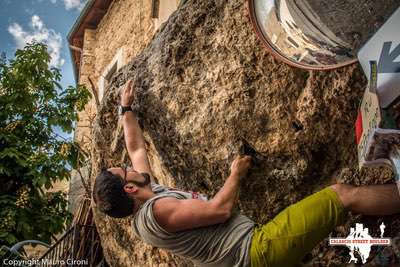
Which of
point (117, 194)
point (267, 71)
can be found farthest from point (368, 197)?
point (117, 194)

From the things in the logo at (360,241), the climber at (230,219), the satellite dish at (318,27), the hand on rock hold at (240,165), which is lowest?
the logo at (360,241)

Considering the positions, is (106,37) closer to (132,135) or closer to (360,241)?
(132,135)

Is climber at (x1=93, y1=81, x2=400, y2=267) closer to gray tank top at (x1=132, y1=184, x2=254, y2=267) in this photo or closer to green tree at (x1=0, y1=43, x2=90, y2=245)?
gray tank top at (x1=132, y1=184, x2=254, y2=267)

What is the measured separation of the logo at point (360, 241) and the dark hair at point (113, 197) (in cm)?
120

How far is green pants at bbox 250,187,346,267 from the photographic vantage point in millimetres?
2359

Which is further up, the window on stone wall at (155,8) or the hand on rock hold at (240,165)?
the window on stone wall at (155,8)

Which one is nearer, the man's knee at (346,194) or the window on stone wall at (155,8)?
the man's knee at (346,194)

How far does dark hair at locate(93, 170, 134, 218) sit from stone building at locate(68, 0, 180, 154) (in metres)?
4.50

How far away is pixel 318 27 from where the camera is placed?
186cm

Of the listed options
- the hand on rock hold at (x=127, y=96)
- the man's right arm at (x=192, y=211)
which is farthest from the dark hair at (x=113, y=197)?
the hand on rock hold at (x=127, y=96)

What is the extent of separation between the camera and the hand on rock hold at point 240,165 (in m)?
2.74

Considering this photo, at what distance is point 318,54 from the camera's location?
78.3 inches

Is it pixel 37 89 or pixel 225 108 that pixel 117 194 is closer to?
pixel 225 108

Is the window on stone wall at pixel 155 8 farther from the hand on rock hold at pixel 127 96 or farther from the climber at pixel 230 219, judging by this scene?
the climber at pixel 230 219
